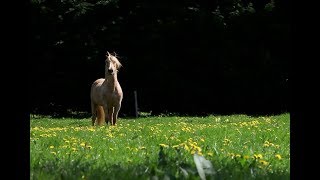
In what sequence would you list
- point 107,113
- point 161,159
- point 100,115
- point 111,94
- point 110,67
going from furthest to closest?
1. point 100,115
2. point 111,94
3. point 107,113
4. point 110,67
5. point 161,159

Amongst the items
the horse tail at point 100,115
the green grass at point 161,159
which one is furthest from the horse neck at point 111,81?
the green grass at point 161,159

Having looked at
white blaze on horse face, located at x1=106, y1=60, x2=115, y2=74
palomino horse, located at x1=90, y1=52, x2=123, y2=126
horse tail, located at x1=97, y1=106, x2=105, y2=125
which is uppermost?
white blaze on horse face, located at x1=106, y1=60, x2=115, y2=74

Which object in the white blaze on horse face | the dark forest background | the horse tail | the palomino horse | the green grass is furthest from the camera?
the dark forest background

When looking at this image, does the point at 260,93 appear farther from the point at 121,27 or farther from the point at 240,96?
the point at 121,27

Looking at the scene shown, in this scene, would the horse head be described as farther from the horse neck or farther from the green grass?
the green grass

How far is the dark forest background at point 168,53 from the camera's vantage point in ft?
105

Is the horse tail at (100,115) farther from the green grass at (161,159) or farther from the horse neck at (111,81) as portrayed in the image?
the green grass at (161,159)

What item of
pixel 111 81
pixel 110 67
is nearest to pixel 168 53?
pixel 111 81

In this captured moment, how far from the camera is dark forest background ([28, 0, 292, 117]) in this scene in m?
31.9

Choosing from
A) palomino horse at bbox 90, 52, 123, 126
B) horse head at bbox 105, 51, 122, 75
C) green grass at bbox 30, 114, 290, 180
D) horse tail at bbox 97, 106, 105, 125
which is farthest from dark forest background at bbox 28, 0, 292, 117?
green grass at bbox 30, 114, 290, 180

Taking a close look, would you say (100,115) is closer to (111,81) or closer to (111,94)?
(111,94)

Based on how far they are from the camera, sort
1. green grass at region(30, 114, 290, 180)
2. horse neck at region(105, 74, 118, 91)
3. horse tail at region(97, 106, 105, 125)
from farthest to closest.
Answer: horse tail at region(97, 106, 105, 125), horse neck at region(105, 74, 118, 91), green grass at region(30, 114, 290, 180)

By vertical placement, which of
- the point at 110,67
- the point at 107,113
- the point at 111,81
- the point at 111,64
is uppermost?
the point at 111,64

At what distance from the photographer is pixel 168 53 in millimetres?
33219
